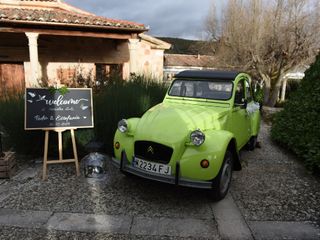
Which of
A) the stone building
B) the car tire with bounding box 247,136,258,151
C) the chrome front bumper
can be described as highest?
the stone building

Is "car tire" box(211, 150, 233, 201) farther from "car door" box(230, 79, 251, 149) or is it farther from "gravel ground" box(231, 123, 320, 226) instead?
"car door" box(230, 79, 251, 149)

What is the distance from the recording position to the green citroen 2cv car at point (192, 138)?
3771mm

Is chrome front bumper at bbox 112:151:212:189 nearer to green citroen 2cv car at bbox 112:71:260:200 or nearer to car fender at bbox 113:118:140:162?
green citroen 2cv car at bbox 112:71:260:200

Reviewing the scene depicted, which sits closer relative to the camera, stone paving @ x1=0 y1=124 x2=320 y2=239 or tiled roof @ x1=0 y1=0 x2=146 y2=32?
stone paving @ x1=0 y1=124 x2=320 y2=239

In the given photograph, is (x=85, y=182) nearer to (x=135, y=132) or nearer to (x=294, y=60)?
(x=135, y=132)

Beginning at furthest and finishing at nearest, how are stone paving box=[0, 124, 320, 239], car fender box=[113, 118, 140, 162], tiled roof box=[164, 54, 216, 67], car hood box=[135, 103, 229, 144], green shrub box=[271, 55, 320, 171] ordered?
tiled roof box=[164, 54, 216, 67]
green shrub box=[271, 55, 320, 171]
car fender box=[113, 118, 140, 162]
car hood box=[135, 103, 229, 144]
stone paving box=[0, 124, 320, 239]

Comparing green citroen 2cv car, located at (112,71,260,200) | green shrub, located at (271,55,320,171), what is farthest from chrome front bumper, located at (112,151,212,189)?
green shrub, located at (271,55,320,171)

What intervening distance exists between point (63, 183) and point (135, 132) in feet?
4.88

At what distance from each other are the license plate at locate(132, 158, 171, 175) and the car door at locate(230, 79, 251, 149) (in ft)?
5.26

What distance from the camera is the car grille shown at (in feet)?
12.8

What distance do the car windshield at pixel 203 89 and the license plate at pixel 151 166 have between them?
1.78 metres

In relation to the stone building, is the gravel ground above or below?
below

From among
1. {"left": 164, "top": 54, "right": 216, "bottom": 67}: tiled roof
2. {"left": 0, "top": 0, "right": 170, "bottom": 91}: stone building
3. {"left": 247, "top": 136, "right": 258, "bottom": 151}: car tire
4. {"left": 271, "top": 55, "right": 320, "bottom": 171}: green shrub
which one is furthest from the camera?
A: {"left": 164, "top": 54, "right": 216, "bottom": 67}: tiled roof

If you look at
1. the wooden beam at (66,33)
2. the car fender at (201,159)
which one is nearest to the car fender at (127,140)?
the car fender at (201,159)
